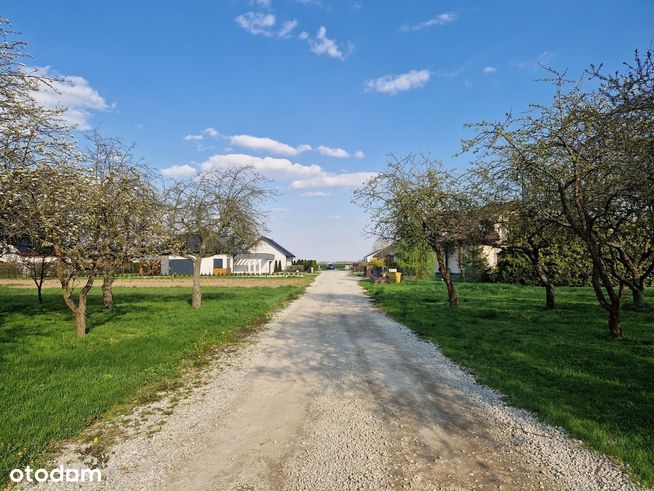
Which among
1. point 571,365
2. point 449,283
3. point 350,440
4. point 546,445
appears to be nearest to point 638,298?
point 449,283

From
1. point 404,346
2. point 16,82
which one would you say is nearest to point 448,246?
point 404,346

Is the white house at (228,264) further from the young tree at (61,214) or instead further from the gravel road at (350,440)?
the gravel road at (350,440)

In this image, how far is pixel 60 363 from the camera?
748 centimetres

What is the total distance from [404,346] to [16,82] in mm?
9839

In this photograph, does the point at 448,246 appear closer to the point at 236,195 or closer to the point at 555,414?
the point at 236,195

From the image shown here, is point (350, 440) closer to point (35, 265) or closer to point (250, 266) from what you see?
point (35, 265)

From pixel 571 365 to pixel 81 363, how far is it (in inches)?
374

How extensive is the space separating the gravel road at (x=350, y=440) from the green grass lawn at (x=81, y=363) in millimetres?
926

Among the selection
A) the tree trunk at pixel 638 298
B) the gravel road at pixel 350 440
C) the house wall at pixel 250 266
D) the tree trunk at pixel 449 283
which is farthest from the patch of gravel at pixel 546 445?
the house wall at pixel 250 266

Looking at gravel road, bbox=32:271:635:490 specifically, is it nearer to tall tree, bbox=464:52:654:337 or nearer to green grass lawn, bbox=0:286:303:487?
green grass lawn, bbox=0:286:303:487

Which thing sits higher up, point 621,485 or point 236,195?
point 236,195

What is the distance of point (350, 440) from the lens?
4316 mm

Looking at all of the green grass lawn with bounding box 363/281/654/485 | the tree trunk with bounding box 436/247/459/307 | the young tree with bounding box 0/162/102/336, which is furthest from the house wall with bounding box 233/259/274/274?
the young tree with bounding box 0/162/102/336

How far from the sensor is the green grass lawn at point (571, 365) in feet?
14.8
